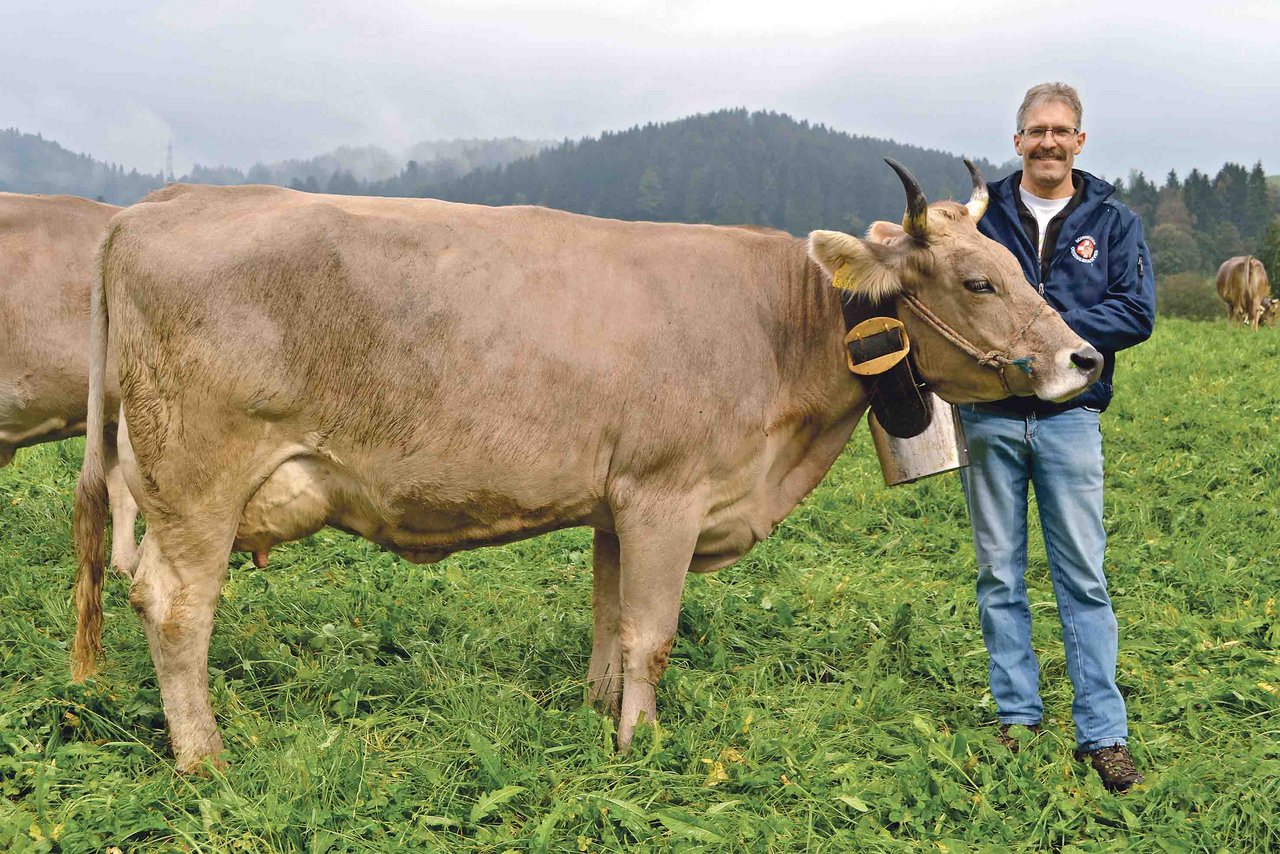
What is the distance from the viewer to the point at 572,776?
4.00 m

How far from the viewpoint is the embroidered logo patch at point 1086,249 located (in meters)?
4.23

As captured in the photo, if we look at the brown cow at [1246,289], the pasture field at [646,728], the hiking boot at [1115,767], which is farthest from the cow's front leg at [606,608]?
the brown cow at [1246,289]

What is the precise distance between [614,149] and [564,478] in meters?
135

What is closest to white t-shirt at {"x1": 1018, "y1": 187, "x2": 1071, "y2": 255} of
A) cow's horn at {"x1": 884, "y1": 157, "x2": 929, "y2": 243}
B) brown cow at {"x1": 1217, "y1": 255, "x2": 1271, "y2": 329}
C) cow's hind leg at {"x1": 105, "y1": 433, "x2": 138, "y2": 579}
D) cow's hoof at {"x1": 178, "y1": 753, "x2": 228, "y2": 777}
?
cow's horn at {"x1": 884, "y1": 157, "x2": 929, "y2": 243}

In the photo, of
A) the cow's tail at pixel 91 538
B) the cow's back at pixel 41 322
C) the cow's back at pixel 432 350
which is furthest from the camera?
the cow's back at pixel 41 322

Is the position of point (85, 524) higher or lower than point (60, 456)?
higher

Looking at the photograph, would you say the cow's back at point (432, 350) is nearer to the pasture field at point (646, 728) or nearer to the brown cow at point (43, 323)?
the pasture field at point (646, 728)

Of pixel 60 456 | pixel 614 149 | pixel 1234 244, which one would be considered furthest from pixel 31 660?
pixel 614 149

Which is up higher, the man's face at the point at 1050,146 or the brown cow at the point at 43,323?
the man's face at the point at 1050,146

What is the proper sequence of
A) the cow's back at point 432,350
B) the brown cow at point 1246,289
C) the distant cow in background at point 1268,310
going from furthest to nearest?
the distant cow in background at point 1268,310 → the brown cow at point 1246,289 → the cow's back at point 432,350

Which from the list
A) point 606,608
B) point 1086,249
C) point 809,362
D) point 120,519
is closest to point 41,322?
point 120,519

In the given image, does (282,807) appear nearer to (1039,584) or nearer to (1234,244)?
(1039,584)

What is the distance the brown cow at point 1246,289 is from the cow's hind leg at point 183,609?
86.1 ft

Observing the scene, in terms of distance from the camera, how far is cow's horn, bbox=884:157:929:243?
13.2 ft
